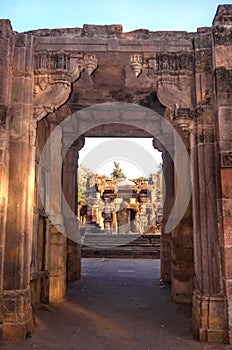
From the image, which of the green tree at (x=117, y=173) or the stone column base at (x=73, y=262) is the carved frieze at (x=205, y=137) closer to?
the stone column base at (x=73, y=262)

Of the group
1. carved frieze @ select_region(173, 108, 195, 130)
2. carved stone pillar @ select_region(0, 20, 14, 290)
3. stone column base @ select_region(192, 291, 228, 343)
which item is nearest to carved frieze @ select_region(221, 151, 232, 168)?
carved frieze @ select_region(173, 108, 195, 130)

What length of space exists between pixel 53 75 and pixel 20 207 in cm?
217

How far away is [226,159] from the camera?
4.83 metres

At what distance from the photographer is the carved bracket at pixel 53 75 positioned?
5.31 m

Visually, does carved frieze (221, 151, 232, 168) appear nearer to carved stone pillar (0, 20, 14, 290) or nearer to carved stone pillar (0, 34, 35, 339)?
carved stone pillar (0, 34, 35, 339)

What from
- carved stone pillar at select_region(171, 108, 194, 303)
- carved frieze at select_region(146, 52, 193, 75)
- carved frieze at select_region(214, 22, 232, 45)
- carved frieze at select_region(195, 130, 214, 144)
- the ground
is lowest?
the ground

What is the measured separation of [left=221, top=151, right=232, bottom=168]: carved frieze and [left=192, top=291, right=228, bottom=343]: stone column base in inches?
73.7

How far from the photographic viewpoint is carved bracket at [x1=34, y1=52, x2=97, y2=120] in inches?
209

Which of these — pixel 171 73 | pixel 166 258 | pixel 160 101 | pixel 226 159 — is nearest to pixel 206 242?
pixel 226 159

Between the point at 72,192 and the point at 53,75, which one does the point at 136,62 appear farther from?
the point at 72,192

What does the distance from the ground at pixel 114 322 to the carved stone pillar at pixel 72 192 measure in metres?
1.15

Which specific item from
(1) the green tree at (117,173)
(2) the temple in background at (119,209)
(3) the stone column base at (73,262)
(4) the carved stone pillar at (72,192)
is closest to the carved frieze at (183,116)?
(4) the carved stone pillar at (72,192)

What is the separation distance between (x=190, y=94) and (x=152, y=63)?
31.7 inches

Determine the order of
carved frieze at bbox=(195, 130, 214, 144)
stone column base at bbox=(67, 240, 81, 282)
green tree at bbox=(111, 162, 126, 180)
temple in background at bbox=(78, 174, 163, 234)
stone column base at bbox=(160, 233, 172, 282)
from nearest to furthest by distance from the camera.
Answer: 1. carved frieze at bbox=(195, 130, 214, 144)
2. stone column base at bbox=(160, 233, 172, 282)
3. stone column base at bbox=(67, 240, 81, 282)
4. temple in background at bbox=(78, 174, 163, 234)
5. green tree at bbox=(111, 162, 126, 180)
